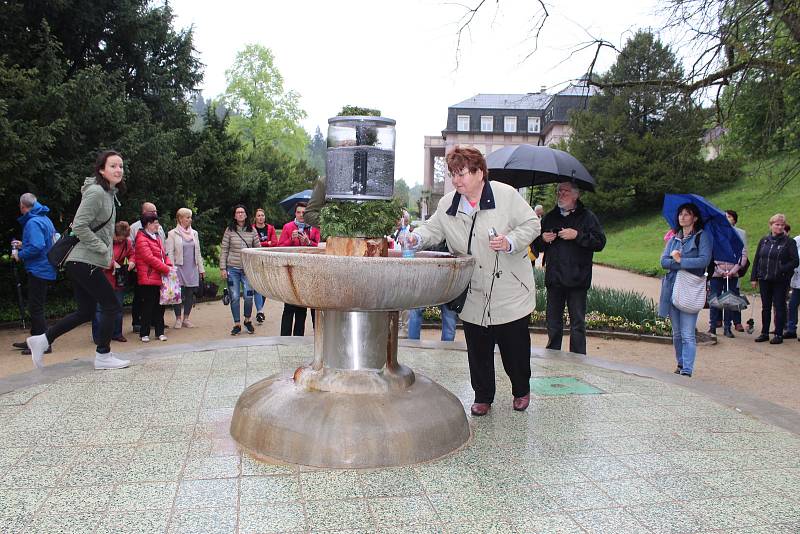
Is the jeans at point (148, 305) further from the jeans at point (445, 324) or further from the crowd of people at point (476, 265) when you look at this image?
the jeans at point (445, 324)

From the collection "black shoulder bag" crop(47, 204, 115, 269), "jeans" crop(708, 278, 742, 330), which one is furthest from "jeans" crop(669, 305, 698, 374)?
"black shoulder bag" crop(47, 204, 115, 269)

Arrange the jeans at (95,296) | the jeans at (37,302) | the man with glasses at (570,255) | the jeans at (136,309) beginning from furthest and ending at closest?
1. the jeans at (136,309)
2. the jeans at (37,302)
3. the man with glasses at (570,255)
4. the jeans at (95,296)

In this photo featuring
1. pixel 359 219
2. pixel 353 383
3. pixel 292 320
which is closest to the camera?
pixel 353 383

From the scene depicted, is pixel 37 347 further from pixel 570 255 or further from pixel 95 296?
pixel 570 255

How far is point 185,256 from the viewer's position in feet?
33.3

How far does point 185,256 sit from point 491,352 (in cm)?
687

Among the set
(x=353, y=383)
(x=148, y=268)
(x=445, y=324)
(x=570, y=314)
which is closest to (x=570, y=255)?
(x=570, y=314)

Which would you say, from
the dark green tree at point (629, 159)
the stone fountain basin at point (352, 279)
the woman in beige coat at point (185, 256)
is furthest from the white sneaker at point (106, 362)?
the dark green tree at point (629, 159)

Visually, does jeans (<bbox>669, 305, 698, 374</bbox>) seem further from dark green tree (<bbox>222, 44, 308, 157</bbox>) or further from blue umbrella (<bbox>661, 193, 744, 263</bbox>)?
dark green tree (<bbox>222, 44, 308, 157</bbox>)

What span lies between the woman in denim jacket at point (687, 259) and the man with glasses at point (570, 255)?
85 centimetres

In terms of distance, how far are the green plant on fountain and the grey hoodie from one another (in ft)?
8.75

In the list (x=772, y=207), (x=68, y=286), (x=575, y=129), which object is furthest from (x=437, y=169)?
(x=68, y=286)

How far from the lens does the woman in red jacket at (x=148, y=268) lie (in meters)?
8.99

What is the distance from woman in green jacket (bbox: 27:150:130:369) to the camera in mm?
5707
